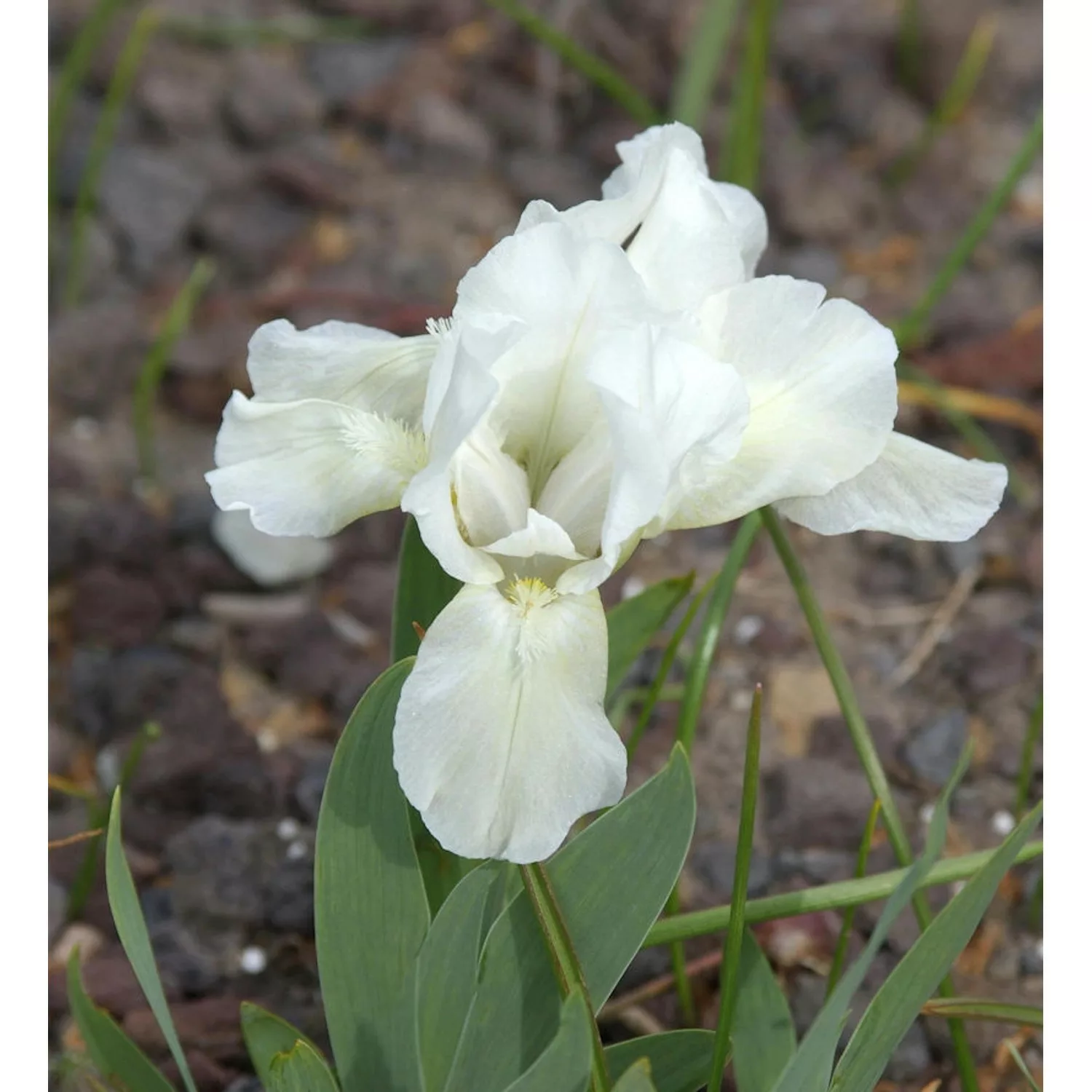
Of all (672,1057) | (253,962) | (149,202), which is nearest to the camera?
(672,1057)

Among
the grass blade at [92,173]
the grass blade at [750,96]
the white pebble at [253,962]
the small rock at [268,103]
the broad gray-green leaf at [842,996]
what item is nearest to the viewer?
the broad gray-green leaf at [842,996]

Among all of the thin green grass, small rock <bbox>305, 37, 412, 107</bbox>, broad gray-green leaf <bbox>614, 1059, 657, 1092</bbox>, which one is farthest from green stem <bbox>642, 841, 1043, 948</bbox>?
small rock <bbox>305, 37, 412, 107</bbox>

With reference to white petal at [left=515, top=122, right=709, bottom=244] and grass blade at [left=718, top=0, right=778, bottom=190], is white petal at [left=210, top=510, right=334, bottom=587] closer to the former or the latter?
grass blade at [left=718, top=0, right=778, bottom=190]

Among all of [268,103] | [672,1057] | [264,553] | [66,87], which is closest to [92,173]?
[66,87]

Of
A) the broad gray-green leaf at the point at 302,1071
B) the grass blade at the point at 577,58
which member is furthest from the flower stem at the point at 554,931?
the grass blade at the point at 577,58

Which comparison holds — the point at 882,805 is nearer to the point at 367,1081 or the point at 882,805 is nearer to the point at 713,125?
the point at 367,1081

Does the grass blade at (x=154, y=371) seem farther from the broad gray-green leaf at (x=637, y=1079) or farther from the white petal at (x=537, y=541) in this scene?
the broad gray-green leaf at (x=637, y=1079)

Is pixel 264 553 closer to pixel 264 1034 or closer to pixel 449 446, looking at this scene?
pixel 264 1034
